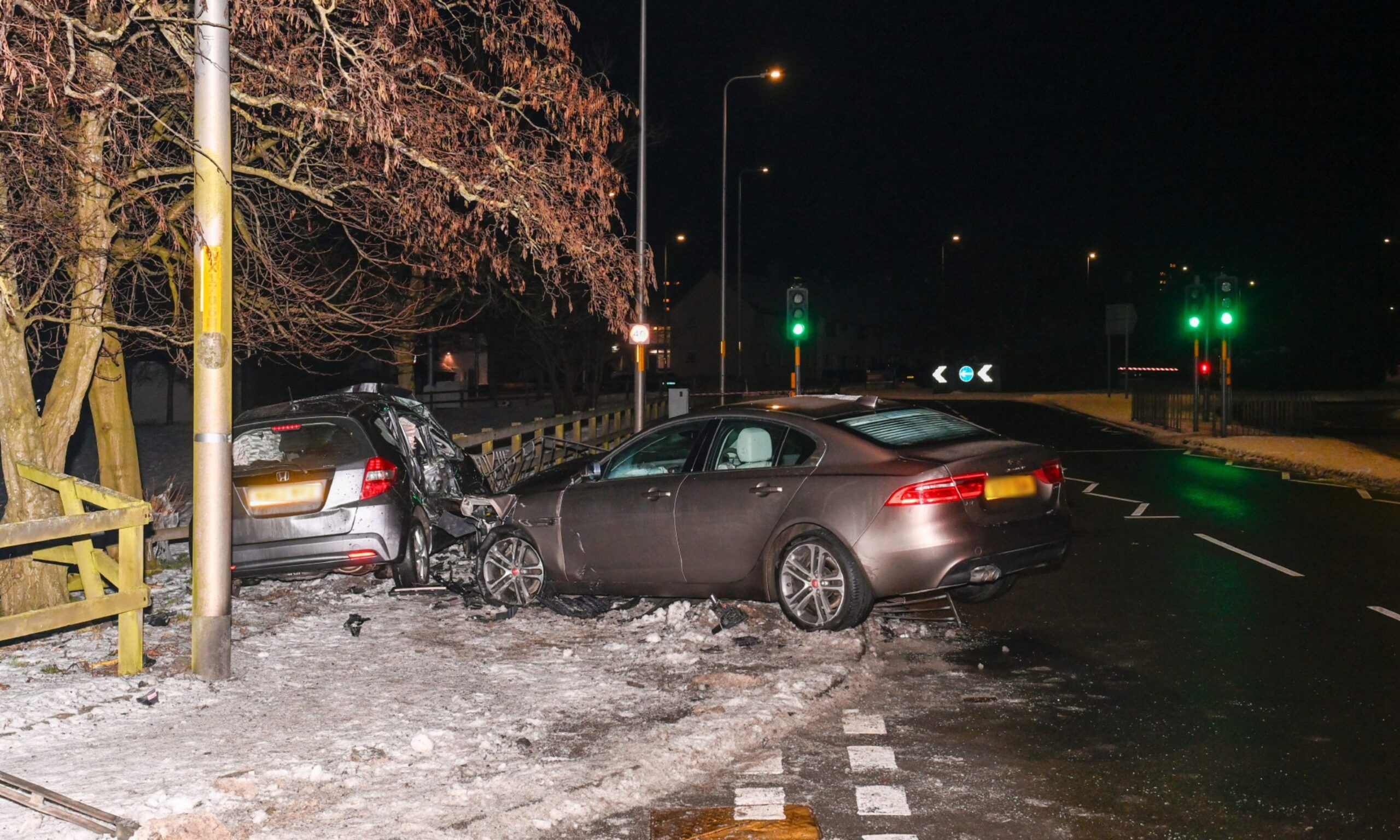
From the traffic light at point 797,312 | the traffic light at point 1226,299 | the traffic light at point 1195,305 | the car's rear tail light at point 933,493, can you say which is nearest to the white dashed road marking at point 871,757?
the car's rear tail light at point 933,493

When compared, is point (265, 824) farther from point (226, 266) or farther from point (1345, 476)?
point (1345, 476)

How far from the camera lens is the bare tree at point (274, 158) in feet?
25.9

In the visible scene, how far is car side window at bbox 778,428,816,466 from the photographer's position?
329 inches

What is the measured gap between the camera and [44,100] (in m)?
8.10

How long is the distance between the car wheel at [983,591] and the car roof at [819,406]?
146 cm

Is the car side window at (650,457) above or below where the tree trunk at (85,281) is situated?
below

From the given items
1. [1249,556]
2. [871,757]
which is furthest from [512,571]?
[1249,556]

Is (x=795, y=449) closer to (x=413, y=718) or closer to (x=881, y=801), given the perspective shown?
(x=413, y=718)

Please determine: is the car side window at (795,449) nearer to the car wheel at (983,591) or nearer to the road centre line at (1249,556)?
the car wheel at (983,591)

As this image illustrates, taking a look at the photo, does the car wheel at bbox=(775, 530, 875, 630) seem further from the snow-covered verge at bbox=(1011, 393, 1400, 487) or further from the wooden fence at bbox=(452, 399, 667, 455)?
the snow-covered verge at bbox=(1011, 393, 1400, 487)

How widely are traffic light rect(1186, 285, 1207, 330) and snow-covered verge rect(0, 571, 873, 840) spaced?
2164 centimetres

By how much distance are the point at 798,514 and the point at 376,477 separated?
348 centimetres

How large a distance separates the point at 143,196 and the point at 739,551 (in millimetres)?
4718

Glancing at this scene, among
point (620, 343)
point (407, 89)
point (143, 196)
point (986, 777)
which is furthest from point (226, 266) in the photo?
point (620, 343)
